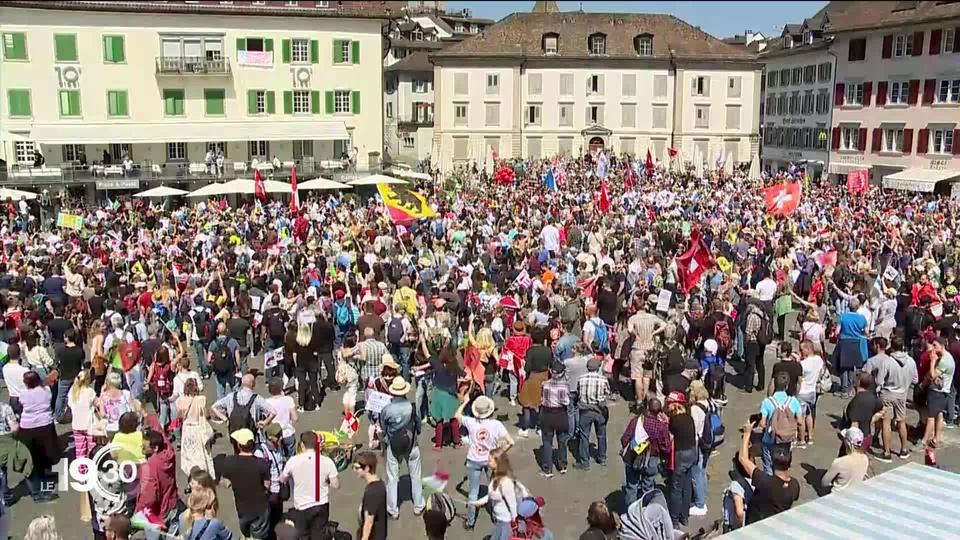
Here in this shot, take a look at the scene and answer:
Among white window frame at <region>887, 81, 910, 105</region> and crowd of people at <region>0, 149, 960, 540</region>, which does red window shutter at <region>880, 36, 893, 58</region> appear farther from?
crowd of people at <region>0, 149, 960, 540</region>

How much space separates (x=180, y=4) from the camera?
1706 inches

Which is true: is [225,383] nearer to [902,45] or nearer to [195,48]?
[195,48]

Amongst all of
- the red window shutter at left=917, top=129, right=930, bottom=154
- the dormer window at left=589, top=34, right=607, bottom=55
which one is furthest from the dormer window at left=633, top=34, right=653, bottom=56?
the red window shutter at left=917, top=129, right=930, bottom=154

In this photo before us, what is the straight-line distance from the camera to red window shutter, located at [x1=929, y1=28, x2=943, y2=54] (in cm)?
4278

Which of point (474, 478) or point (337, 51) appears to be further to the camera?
point (337, 51)

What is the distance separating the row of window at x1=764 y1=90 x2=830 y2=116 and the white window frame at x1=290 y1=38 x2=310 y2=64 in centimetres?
2959

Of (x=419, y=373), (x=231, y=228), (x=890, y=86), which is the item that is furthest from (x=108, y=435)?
(x=890, y=86)

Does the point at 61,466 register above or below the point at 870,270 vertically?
below

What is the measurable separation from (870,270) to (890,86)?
1302 inches

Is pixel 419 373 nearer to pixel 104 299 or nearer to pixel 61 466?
pixel 61 466

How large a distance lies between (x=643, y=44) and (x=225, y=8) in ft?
95.6

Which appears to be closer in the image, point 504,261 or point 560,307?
point 560,307

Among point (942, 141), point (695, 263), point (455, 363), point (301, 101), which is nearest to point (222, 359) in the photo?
point (455, 363)

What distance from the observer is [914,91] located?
146 ft
